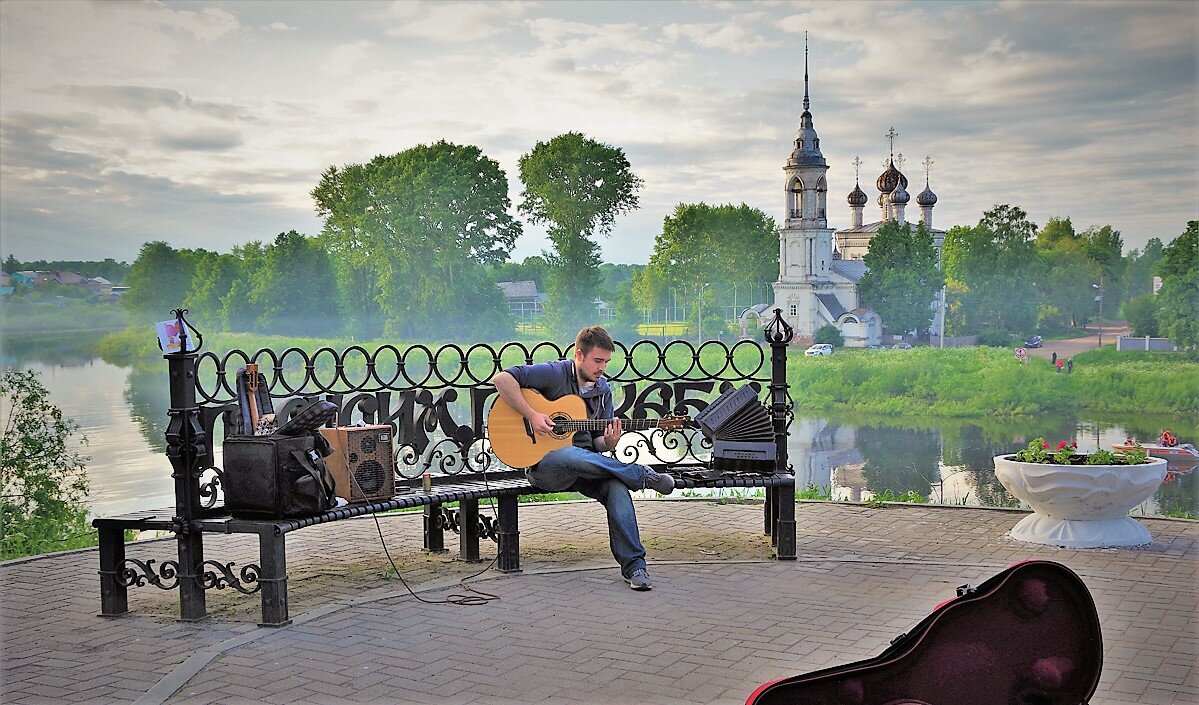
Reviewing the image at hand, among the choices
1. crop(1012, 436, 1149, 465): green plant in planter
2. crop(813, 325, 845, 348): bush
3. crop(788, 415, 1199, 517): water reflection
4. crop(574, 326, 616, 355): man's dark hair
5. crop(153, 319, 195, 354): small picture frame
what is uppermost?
crop(153, 319, 195, 354): small picture frame

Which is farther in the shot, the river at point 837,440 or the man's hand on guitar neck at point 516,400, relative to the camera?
the river at point 837,440

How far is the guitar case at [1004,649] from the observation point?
3.04 meters

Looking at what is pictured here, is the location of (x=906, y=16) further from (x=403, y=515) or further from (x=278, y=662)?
(x=278, y=662)

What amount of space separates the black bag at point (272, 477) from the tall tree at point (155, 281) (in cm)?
2480

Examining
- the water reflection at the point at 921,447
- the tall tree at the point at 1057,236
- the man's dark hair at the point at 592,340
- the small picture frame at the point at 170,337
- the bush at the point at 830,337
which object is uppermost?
the tall tree at the point at 1057,236

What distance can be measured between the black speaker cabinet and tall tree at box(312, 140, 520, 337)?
2700 centimetres

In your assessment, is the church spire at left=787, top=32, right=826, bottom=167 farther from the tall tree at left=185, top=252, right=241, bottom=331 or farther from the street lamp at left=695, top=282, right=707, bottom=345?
the tall tree at left=185, top=252, right=241, bottom=331

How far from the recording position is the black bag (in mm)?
5273

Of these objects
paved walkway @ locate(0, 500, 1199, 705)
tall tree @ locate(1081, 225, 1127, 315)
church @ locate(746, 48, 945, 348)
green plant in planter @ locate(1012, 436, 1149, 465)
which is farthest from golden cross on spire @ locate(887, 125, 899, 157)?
green plant in planter @ locate(1012, 436, 1149, 465)

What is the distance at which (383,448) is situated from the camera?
5852 mm

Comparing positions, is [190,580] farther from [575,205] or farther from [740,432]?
[575,205]

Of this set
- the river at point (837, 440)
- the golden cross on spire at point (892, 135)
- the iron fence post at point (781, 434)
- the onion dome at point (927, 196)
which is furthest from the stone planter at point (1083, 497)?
Result: the onion dome at point (927, 196)

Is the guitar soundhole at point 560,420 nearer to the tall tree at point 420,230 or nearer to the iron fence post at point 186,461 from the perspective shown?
the iron fence post at point 186,461

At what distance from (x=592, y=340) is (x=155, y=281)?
26.2 meters
